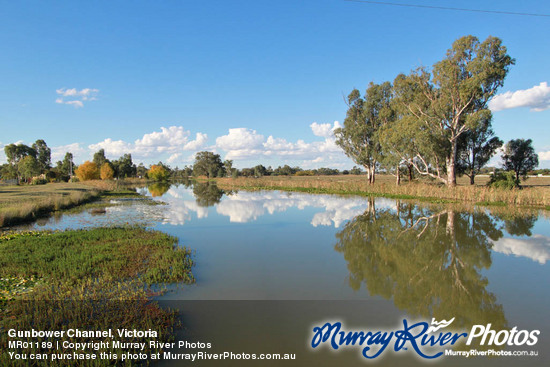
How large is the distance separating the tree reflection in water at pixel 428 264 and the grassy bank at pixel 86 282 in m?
4.65

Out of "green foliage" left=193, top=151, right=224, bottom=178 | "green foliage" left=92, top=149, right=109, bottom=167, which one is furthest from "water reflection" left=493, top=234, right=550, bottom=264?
"green foliage" left=193, top=151, right=224, bottom=178

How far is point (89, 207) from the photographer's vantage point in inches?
888

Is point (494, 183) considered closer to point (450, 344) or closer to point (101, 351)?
point (450, 344)

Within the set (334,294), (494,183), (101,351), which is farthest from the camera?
(494,183)

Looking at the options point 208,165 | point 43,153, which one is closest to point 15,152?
point 43,153

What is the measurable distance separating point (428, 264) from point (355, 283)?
2.87m

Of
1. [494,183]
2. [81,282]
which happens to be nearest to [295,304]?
[81,282]

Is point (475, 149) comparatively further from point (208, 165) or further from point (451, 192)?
point (208, 165)

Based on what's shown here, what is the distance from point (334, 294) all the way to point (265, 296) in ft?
5.02

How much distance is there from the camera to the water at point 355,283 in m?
4.89

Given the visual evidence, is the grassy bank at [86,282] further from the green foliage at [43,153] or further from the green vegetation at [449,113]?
the green foliage at [43,153]

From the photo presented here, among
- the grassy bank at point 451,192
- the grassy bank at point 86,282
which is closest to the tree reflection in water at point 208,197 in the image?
the grassy bank at point 451,192

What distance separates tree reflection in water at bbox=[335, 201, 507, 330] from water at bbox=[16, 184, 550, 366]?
0.04m

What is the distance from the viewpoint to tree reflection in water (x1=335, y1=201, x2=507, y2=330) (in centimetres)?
589
